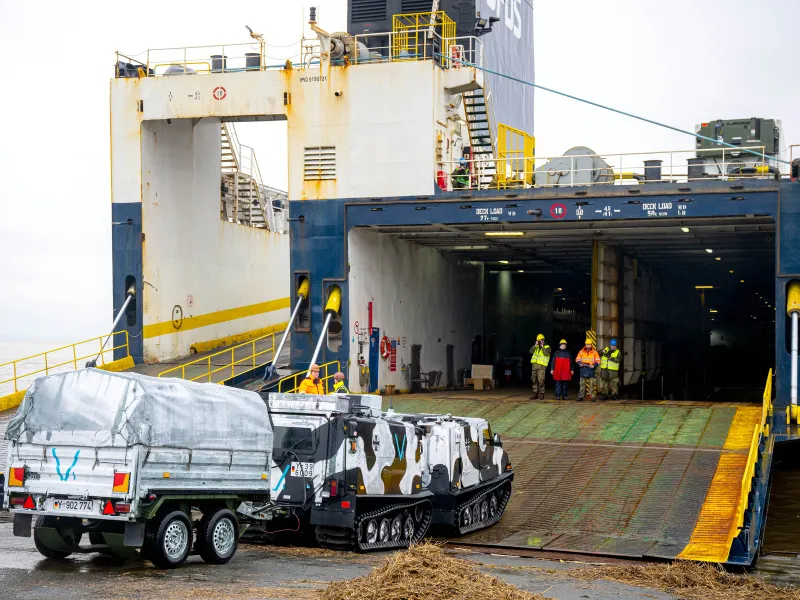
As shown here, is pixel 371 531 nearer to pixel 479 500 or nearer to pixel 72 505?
pixel 479 500

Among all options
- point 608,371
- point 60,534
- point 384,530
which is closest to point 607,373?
point 608,371

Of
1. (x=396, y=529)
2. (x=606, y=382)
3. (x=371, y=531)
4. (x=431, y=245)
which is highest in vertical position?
(x=431, y=245)

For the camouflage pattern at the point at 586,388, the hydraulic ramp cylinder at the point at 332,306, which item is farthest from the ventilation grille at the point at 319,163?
the camouflage pattern at the point at 586,388

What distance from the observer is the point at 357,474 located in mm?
14859

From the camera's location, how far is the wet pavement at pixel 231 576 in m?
10.7

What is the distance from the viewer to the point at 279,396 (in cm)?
1526

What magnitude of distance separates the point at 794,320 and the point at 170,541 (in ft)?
58.5

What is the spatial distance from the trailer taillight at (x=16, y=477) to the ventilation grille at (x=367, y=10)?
90.5ft

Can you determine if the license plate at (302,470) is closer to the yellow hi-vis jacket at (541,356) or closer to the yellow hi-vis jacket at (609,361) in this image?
the yellow hi-vis jacket at (541,356)

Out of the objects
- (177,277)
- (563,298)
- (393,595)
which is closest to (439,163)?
(177,277)

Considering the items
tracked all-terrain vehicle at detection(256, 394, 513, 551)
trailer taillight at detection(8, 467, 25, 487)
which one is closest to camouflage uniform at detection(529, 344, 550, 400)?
tracked all-terrain vehicle at detection(256, 394, 513, 551)

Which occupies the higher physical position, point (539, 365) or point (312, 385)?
point (312, 385)

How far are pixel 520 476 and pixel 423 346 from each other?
45.6ft

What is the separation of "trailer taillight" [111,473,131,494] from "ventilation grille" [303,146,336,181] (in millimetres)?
18542
